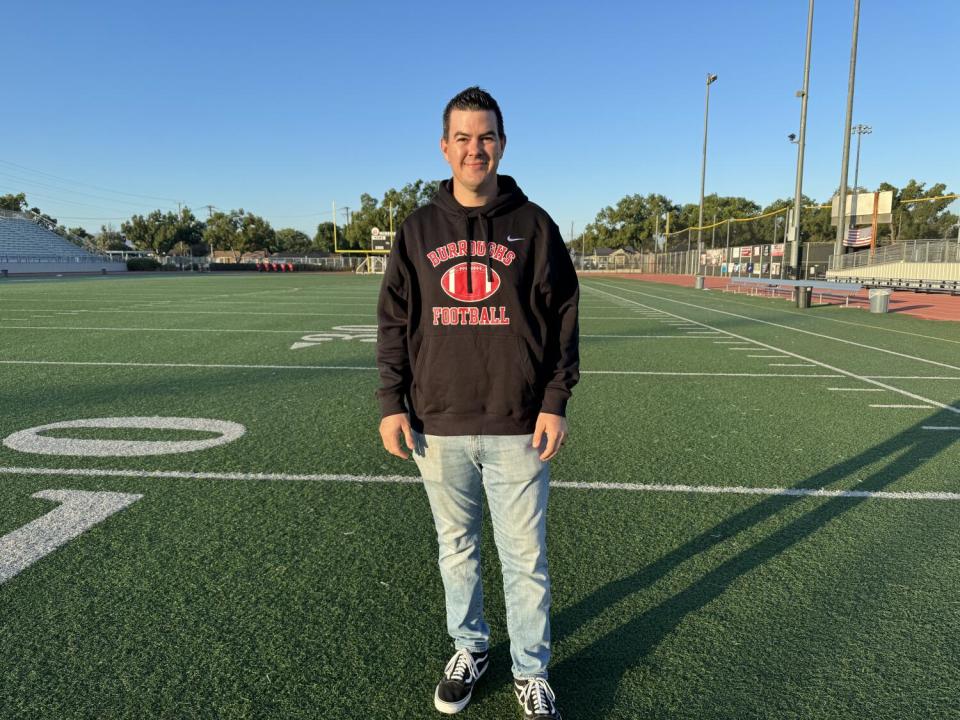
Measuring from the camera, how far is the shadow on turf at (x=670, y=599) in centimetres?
214

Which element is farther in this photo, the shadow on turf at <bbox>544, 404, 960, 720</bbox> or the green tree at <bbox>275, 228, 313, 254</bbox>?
the green tree at <bbox>275, 228, 313, 254</bbox>

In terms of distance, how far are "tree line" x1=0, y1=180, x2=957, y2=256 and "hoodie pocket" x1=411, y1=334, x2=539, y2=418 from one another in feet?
202

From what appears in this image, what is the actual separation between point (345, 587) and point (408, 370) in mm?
1164

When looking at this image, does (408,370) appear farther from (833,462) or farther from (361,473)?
(833,462)

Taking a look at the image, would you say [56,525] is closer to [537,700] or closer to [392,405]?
[392,405]

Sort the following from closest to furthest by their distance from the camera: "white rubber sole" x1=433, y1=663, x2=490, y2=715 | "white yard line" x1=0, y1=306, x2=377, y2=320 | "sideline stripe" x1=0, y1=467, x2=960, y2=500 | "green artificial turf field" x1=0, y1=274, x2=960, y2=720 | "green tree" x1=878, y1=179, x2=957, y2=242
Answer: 1. "white rubber sole" x1=433, y1=663, x2=490, y2=715
2. "green artificial turf field" x1=0, y1=274, x2=960, y2=720
3. "sideline stripe" x1=0, y1=467, x2=960, y2=500
4. "white yard line" x1=0, y1=306, x2=377, y2=320
5. "green tree" x1=878, y1=179, x2=957, y2=242

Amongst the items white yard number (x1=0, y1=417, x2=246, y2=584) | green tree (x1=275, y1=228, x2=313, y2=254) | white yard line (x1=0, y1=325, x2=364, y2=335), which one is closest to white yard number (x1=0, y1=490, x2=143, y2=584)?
white yard number (x1=0, y1=417, x2=246, y2=584)

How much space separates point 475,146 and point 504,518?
1.14 metres

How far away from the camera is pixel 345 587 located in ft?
8.79

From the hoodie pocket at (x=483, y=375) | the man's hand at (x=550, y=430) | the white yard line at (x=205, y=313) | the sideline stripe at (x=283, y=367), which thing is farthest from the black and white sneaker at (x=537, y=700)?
the white yard line at (x=205, y=313)

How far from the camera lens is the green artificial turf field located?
6.88 ft

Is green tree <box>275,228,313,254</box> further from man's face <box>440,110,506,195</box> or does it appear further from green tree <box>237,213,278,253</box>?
man's face <box>440,110,506,195</box>

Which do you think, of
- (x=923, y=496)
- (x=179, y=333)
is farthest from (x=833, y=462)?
(x=179, y=333)

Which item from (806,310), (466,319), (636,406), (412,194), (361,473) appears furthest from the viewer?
(412,194)
